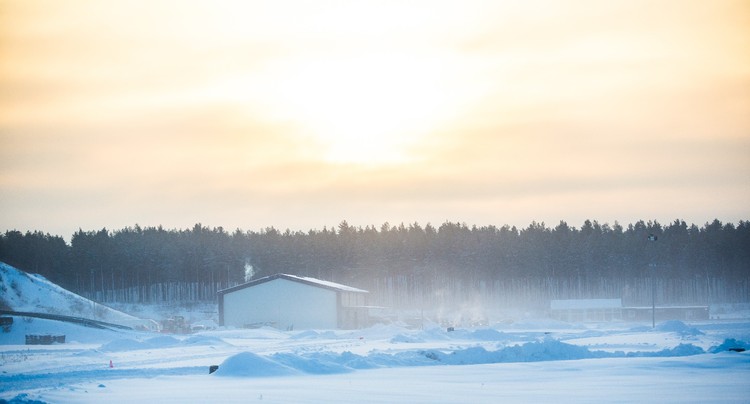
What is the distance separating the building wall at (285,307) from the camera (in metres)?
78.8

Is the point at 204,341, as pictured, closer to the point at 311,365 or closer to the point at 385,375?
the point at 311,365

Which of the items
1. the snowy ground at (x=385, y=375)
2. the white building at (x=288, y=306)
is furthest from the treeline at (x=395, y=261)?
the snowy ground at (x=385, y=375)

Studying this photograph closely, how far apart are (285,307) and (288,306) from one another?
30 centimetres

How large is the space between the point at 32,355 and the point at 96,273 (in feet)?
314

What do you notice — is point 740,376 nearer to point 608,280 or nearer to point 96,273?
point 608,280

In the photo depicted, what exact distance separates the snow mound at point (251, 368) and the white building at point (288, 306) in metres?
46.7

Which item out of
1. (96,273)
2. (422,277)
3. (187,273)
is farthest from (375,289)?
(96,273)

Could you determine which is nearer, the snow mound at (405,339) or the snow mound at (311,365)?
the snow mound at (311,365)

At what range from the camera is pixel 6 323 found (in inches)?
2785

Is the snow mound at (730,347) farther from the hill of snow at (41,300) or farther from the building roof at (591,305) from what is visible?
the hill of snow at (41,300)

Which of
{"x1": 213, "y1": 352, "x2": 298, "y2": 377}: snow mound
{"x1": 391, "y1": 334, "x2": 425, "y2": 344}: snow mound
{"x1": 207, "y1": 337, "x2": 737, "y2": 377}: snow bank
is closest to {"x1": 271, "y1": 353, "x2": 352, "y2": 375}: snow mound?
{"x1": 207, "y1": 337, "x2": 737, "y2": 377}: snow bank

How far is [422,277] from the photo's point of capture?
140m

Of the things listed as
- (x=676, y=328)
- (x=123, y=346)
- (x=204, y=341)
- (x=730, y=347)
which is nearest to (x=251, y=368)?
(x=730, y=347)

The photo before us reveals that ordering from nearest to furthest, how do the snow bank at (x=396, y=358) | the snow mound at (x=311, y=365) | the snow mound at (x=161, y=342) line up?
1. the snow bank at (x=396, y=358)
2. the snow mound at (x=311, y=365)
3. the snow mound at (x=161, y=342)
